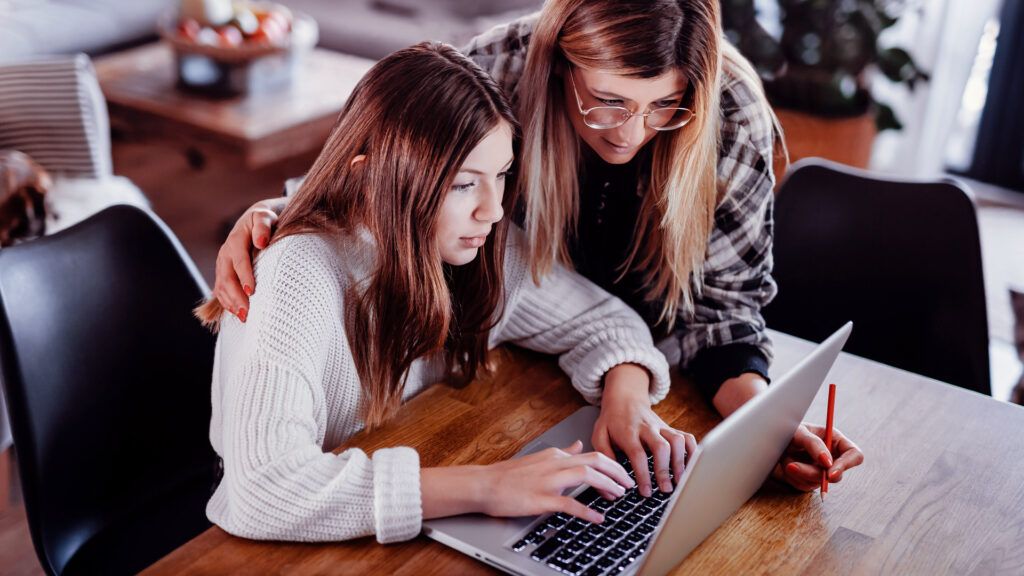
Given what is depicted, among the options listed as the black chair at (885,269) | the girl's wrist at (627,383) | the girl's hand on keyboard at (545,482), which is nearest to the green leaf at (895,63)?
the black chair at (885,269)

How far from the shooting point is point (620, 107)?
1279 millimetres

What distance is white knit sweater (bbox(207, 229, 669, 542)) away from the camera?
1.02 meters

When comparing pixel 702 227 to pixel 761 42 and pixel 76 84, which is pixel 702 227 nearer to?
pixel 76 84

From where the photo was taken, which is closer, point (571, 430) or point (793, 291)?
point (571, 430)

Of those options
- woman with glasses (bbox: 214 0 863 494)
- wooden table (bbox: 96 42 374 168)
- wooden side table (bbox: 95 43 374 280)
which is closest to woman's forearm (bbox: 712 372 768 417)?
woman with glasses (bbox: 214 0 863 494)

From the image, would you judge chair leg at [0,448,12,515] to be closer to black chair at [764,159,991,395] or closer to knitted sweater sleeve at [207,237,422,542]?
knitted sweater sleeve at [207,237,422,542]

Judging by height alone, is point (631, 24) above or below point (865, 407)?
above

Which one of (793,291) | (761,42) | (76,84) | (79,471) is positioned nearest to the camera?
(79,471)

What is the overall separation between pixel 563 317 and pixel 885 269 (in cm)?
60

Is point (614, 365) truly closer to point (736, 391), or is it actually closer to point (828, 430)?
point (736, 391)

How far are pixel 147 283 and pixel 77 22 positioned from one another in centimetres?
276

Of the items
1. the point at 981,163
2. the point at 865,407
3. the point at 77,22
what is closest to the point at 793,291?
the point at 865,407

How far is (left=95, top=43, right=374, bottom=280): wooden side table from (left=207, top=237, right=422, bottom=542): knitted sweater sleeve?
1880mm

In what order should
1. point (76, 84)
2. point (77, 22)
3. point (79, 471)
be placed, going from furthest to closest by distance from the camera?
point (77, 22) → point (76, 84) → point (79, 471)
